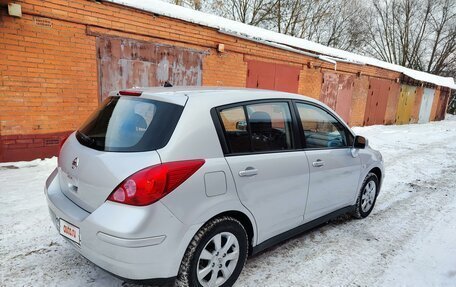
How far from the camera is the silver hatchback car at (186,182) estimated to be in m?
1.97

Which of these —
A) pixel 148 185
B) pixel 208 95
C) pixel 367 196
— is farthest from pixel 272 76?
pixel 148 185

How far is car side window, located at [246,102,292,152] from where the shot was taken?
8.71 feet

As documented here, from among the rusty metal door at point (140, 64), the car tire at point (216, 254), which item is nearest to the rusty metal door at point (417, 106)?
the rusty metal door at point (140, 64)

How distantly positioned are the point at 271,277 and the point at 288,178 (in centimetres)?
88

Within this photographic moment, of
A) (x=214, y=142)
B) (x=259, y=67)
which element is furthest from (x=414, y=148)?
(x=214, y=142)

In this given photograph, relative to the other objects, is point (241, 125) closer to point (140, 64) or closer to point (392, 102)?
point (140, 64)

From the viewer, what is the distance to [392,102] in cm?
1756

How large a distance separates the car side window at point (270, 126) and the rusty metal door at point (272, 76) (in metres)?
6.32

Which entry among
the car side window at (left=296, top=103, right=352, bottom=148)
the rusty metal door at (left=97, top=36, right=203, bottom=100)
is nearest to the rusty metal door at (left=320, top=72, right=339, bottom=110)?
the rusty metal door at (left=97, top=36, right=203, bottom=100)

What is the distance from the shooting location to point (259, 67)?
30.6 ft

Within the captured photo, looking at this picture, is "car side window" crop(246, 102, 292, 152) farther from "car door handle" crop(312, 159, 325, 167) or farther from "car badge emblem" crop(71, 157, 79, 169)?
"car badge emblem" crop(71, 157, 79, 169)

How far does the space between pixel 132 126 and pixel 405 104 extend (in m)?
20.5

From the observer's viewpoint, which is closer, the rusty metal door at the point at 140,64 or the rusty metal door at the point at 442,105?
the rusty metal door at the point at 140,64

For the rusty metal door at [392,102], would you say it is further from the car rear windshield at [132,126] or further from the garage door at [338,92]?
the car rear windshield at [132,126]
